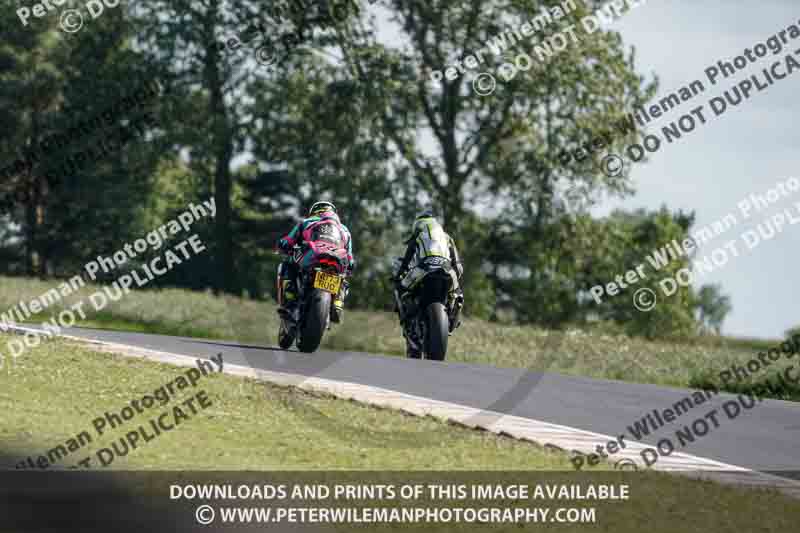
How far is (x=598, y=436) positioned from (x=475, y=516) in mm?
4121

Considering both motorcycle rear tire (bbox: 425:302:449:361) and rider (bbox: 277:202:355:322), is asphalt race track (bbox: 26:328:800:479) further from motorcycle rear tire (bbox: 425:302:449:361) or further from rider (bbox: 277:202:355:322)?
rider (bbox: 277:202:355:322)

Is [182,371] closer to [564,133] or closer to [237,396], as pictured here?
[237,396]

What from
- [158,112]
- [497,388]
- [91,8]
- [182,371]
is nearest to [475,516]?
[182,371]

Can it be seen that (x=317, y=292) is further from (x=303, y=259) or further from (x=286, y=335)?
(x=286, y=335)

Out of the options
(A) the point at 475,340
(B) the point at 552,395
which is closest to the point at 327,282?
(B) the point at 552,395

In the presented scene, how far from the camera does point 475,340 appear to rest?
25.3 metres

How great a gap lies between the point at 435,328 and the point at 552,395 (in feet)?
6.83

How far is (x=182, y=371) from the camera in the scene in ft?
46.1

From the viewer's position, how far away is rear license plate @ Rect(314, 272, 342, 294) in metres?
15.5

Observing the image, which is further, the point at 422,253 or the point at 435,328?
the point at 422,253

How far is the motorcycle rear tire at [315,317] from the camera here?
15.5m

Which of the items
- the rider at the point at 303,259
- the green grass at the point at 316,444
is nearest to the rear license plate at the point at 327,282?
the rider at the point at 303,259

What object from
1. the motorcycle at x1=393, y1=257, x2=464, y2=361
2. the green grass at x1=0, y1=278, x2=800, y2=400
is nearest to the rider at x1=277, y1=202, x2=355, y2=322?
the motorcycle at x1=393, y1=257, x2=464, y2=361

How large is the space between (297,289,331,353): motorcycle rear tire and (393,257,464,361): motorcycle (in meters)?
0.99
